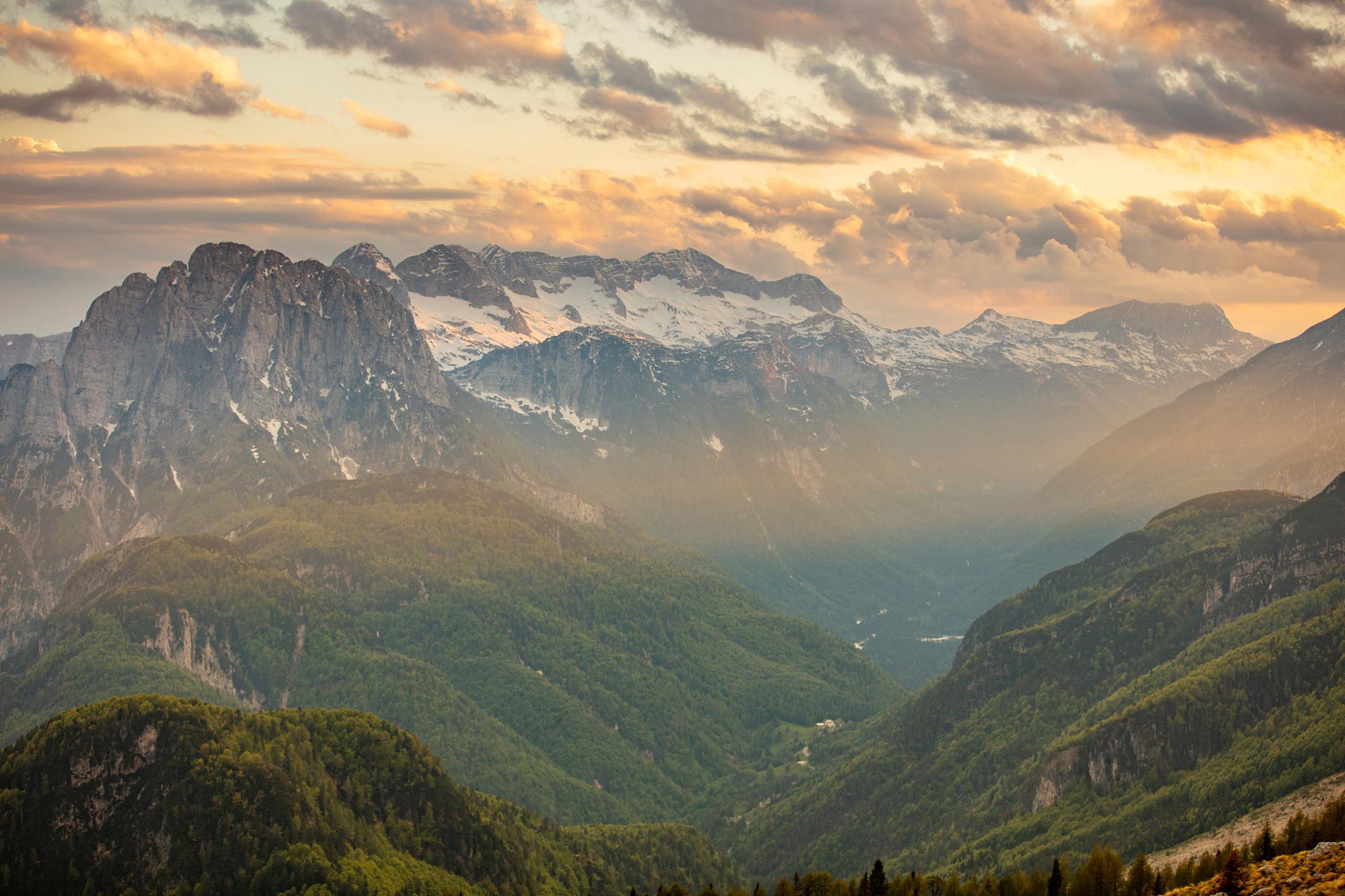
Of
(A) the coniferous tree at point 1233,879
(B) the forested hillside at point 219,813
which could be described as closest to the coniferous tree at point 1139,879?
(A) the coniferous tree at point 1233,879

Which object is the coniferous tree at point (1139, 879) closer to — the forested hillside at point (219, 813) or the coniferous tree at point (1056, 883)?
the coniferous tree at point (1056, 883)

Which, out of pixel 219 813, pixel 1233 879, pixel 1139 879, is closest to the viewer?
pixel 1233 879

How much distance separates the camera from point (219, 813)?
155 meters

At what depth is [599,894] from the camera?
194m

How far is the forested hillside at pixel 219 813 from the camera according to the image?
150m

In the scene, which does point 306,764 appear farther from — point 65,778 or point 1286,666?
point 1286,666

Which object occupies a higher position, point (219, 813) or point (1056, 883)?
point (1056, 883)

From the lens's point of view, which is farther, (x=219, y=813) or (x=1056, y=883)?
(x=219, y=813)

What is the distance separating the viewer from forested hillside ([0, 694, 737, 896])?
150125 mm

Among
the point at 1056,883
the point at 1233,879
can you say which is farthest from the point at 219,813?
the point at 1233,879

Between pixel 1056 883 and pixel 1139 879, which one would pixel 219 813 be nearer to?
pixel 1056 883

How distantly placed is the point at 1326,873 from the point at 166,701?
123m

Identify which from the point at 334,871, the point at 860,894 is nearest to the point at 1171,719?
the point at 860,894

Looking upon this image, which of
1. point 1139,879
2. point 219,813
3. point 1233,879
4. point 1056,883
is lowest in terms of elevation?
point 219,813
